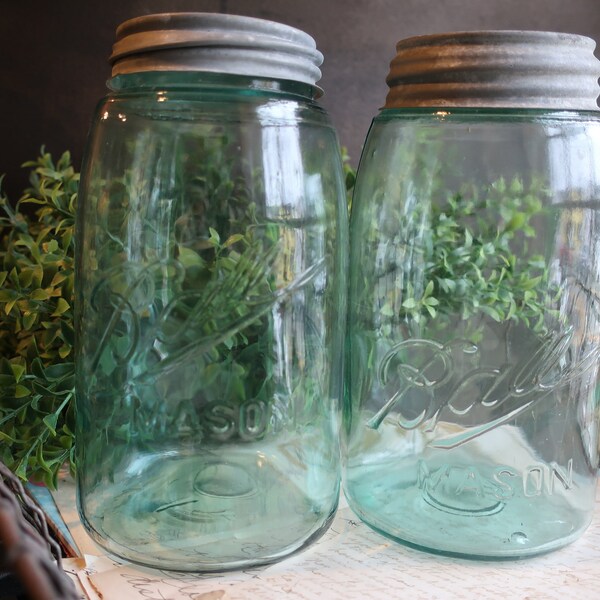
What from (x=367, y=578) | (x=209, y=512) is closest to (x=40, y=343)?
(x=209, y=512)

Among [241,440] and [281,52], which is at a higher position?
[281,52]

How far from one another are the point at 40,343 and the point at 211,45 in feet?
1.00

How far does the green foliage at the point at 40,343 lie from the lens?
54 centimetres

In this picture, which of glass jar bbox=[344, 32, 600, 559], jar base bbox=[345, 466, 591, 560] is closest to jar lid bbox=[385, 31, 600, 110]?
glass jar bbox=[344, 32, 600, 559]

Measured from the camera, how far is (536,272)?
0.52 metres

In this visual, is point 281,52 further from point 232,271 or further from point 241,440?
point 241,440

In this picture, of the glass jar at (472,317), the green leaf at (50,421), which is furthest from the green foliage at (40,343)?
the glass jar at (472,317)

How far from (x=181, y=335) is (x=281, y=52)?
19 cm

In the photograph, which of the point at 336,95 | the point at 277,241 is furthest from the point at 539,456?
the point at 336,95

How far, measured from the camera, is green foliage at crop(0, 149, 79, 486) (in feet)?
1.76

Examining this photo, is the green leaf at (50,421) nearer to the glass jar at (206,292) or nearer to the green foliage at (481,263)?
the glass jar at (206,292)

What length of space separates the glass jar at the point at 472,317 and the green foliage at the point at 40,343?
22cm

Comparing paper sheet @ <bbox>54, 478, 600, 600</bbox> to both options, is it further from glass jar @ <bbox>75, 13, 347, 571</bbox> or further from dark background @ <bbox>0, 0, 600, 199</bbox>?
dark background @ <bbox>0, 0, 600, 199</bbox>

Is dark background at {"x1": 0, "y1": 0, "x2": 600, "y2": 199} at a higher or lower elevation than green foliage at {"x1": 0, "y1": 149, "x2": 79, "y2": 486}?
higher
